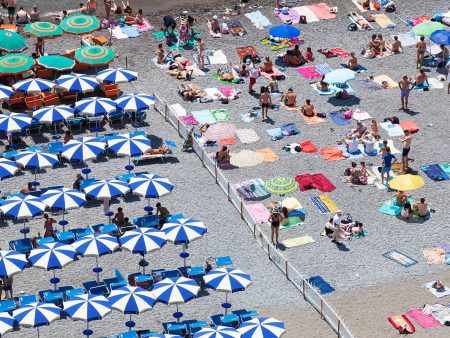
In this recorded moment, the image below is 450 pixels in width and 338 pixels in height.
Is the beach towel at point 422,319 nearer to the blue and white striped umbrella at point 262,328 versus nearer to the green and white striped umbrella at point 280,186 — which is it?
the blue and white striped umbrella at point 262,328

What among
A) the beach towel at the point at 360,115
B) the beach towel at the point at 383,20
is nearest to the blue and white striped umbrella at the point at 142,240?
the beach towel at the point at 360,115

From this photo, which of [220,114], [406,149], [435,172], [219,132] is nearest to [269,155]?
[219,132]

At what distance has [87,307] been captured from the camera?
128 ft

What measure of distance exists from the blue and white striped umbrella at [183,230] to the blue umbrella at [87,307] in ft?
13.4

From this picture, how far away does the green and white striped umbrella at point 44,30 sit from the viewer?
2181 inches

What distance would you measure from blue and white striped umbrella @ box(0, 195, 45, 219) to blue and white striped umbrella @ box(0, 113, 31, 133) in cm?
509

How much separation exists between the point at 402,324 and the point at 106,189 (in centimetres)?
1110

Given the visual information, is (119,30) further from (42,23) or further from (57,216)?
(57,216)

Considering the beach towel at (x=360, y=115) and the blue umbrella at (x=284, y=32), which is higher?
the blue umbrella at (x=284, y=32)

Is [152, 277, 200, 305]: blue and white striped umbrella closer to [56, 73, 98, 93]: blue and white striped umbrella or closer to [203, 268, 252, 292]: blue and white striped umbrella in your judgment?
[203, 268, 252, 292]: blue and white striped umbrella

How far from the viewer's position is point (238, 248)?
44875mm

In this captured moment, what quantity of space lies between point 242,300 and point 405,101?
A: 14.9m

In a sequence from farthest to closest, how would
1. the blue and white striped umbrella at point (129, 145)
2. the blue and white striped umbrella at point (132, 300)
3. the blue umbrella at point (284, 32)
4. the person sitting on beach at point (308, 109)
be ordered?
the blue umbrella at point (284, 32)
the person sitting on beach at point (308, 109)
the blue and white striped umbrella at point (129, 145)
the blue and white striped umbrella at point (132, 300)

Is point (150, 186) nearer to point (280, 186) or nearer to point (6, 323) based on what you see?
point (280, 186)
